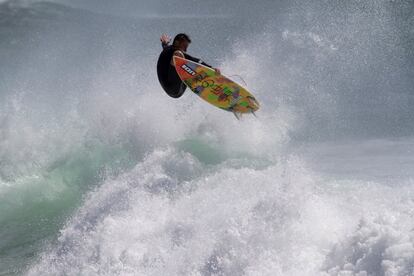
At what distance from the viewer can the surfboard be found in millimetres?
7176

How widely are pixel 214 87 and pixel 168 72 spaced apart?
2.59ft

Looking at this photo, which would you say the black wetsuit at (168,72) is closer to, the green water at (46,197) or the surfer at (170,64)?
the surfer at (170,64)

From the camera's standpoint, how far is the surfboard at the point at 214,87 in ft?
23.5

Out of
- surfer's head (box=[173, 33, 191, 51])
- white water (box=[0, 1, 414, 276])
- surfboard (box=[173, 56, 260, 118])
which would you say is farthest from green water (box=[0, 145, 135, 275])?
surfer's head (box=[173, 33, 191, 51])

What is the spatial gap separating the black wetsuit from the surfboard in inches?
4.2

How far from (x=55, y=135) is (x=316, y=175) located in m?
7.54

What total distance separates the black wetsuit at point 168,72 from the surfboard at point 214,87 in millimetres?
105

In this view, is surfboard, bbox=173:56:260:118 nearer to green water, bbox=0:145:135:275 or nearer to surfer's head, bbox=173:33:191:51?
surfer's head, bbox=173:33:191:51

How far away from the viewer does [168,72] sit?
7.24 m

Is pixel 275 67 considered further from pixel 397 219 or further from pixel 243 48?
pixel 397 219

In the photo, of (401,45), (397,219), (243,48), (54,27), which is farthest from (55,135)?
(401,45)

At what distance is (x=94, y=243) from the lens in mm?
8125

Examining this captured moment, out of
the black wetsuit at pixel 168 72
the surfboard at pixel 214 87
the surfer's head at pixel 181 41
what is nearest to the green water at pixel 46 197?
the black wetsuit at pixel 168 72

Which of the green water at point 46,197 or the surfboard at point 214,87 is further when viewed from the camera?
the green water at point 46,197
